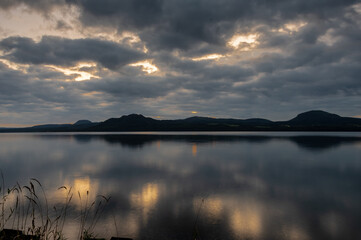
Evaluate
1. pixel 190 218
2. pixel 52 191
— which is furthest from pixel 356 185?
pixel 52 191

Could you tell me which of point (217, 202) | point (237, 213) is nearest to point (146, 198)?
point (217, 202)

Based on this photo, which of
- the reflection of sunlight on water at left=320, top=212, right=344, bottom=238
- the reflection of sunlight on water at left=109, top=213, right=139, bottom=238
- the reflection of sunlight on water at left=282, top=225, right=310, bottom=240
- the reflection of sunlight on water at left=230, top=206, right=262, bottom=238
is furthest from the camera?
the reflection of sunlight on water at left=320, top=212, right=344, bottom=238

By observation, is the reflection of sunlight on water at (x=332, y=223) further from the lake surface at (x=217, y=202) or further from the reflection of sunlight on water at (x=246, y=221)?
the reflection of sunlight on water at (x=246, y=221)

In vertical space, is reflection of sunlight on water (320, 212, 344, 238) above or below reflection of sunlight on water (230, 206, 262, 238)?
below

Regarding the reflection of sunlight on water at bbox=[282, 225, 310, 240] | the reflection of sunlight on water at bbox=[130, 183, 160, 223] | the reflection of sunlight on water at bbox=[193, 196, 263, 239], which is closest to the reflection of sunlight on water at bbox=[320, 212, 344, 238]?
the reflection of sunlight on water at bbox=[282, 225, 310, 240]

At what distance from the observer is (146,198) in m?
20.0

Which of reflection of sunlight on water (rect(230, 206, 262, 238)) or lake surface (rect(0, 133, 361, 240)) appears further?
lake surface (rect(0, 133, 361, 240))

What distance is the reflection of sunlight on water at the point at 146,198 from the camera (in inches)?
665

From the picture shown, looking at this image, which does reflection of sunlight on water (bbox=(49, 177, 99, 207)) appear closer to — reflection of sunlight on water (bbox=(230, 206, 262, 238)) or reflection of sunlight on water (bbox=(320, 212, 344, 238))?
reflection of sunlight on water (bbox=(230, 206, 262, 238))

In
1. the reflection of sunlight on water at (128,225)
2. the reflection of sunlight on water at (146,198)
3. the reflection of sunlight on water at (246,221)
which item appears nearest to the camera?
the reflection of sunlight on water at (128,225)

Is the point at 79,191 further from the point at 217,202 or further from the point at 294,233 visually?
the point at 294,233

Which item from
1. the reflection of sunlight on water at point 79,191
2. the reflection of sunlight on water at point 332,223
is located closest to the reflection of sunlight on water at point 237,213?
the reflection of sunlight on water at point 332,223

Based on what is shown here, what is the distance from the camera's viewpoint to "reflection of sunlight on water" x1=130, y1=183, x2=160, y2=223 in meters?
16.9

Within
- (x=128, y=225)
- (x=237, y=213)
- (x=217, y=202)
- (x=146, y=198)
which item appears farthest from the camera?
(x=146, y=198)
